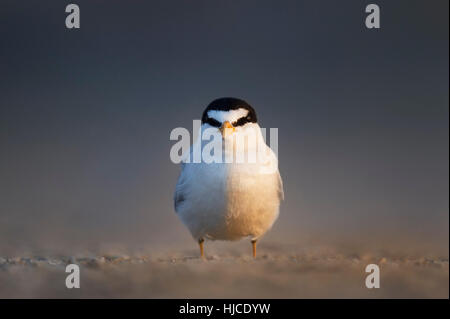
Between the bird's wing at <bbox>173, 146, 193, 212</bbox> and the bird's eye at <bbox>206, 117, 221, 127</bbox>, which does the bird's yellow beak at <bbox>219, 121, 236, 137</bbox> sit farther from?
the bird's wing at <bbox>173, 146, 193, 212</bbox>

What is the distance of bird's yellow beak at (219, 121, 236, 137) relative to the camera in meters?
3.39

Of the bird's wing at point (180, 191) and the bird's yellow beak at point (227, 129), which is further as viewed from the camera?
the bird's wing at point (180, 191)

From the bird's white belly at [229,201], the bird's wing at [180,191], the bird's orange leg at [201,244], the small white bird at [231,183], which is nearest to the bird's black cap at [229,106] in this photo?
the small white bird at [231,183]

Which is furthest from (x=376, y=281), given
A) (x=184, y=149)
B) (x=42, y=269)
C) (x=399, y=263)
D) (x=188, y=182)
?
(x=42, y=269)

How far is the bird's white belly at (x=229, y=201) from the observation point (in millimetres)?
3418

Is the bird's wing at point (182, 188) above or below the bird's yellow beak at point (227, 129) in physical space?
below

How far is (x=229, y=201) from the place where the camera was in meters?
3.43

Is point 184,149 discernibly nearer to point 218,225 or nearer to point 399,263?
point 218,225

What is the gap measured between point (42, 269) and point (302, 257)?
1.50 meters

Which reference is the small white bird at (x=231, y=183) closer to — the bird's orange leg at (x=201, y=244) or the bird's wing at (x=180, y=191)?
the bird's wing at (x=180, y=191)

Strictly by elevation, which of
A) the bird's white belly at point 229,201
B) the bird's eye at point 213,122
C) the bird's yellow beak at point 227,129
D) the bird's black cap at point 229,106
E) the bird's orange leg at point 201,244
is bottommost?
the bird's orange leg at point 201,244

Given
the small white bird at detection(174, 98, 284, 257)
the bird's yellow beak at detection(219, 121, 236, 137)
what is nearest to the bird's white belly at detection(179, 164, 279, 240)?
the small white bird at detection(174, 98, 284, 257)

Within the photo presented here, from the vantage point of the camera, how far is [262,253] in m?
4.00

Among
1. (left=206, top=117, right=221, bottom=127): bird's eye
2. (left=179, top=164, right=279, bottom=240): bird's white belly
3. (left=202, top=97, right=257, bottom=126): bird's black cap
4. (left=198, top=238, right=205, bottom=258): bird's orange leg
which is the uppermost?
(left=202, top=97, right=257, bottom=126): bird's black cap
